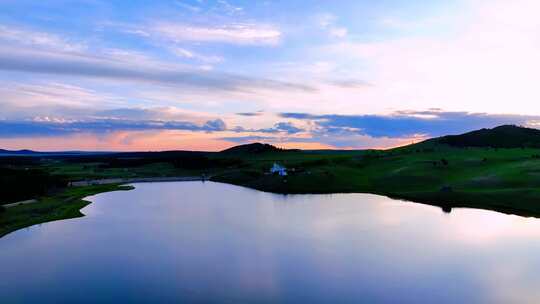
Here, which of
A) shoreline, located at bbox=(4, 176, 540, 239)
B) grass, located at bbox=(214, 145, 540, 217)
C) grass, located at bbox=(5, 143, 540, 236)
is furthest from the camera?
grass, located at bbox=(214, 145, 540, 217)

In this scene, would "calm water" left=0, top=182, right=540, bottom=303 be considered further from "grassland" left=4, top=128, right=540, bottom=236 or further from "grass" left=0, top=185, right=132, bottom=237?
"grassland" left=4, top=128, right=540, bottom=236

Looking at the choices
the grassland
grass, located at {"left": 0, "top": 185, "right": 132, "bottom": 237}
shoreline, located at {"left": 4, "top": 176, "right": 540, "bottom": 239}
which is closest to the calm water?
grass, located at {"left": 0, "top": 185, "right": 132, "bottom": 237}

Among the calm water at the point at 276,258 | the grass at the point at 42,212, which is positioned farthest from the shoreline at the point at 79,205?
the calm water at the point at 276,258

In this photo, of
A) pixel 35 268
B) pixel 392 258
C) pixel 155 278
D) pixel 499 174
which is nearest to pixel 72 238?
pixel 35 268

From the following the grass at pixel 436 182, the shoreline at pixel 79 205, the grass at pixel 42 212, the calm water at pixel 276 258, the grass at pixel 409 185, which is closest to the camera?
the calm water at pixel 276 258

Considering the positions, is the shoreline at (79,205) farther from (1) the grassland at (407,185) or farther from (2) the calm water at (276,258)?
(2) the calm water at (276,258)

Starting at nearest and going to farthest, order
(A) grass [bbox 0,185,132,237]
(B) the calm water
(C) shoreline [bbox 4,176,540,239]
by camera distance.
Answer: (B) the calm water, (A) grass [bbox 0,185,132,237], (C) shoreline [bbox 4,176,540,239]
